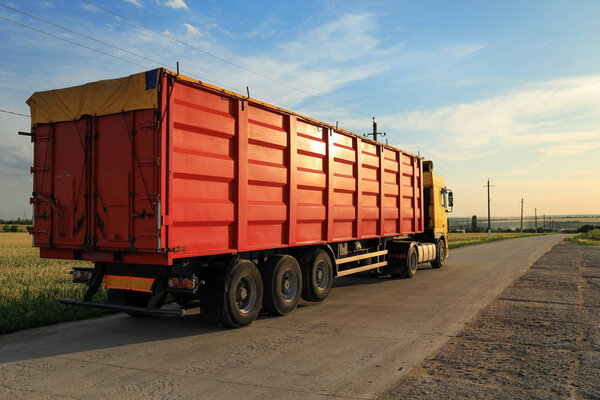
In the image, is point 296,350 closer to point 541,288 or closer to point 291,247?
point 291,247

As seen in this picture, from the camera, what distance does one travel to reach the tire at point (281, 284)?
7.62 metres

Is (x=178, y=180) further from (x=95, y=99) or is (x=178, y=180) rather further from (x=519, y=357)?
(x=519, y=357)

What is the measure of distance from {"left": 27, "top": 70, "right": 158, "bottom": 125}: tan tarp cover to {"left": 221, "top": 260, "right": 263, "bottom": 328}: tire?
8.63ft

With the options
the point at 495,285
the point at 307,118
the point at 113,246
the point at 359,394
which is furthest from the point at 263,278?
the point at 495,285

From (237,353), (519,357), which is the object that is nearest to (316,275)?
(237,353)

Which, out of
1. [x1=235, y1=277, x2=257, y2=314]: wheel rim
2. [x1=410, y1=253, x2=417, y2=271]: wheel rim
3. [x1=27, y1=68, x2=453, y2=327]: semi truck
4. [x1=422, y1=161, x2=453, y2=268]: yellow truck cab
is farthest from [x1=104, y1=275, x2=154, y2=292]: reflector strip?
[x1=422, y1=161, x2=453, y2=268]: yellow truck cab

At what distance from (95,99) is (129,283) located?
8.75 feet

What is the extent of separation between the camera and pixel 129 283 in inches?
261

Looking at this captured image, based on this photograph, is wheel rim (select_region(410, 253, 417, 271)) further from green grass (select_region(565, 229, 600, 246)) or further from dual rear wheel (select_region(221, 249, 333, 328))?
green grass (select_region(565, 229, 600, 246))

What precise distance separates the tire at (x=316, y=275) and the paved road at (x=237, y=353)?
0.28 metres

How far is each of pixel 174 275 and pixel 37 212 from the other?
2563 mm

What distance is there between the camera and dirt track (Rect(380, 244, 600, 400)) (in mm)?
4320

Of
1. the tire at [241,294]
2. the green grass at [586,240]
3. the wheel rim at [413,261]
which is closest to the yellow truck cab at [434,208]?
the wheel rim at [413,261]

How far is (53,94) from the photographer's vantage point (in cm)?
707
